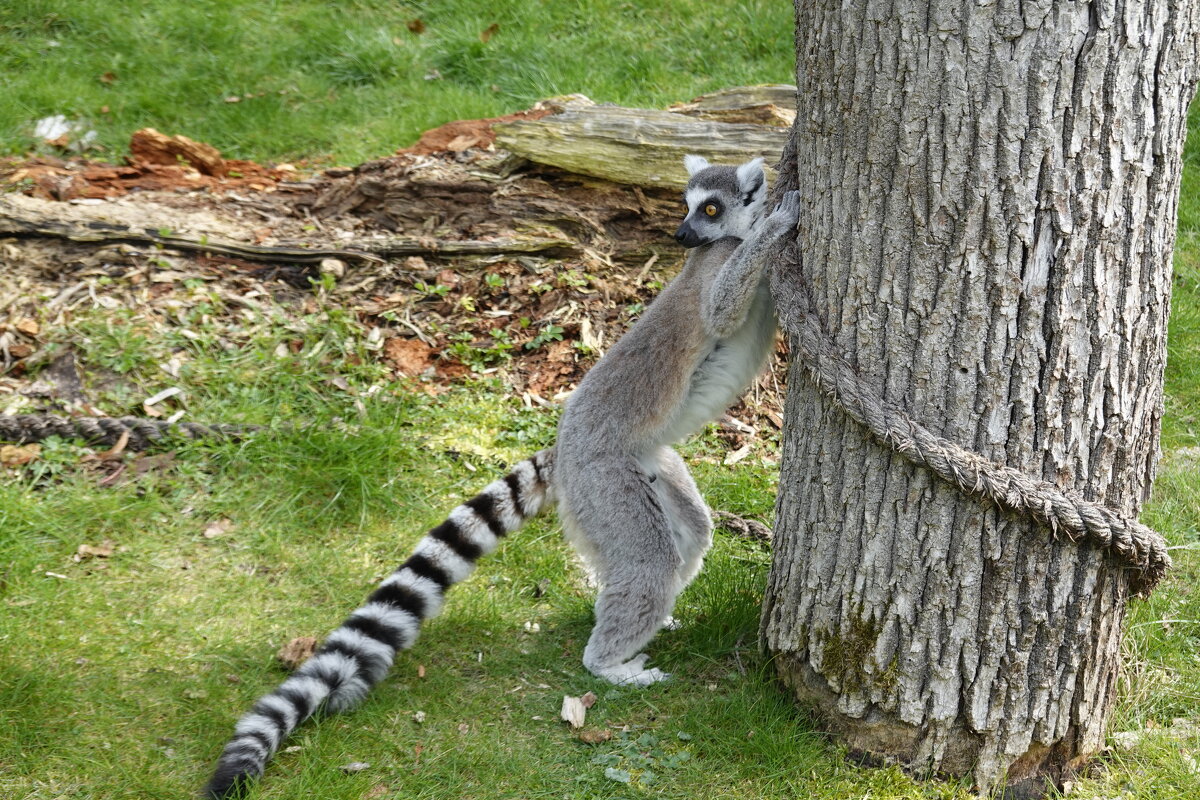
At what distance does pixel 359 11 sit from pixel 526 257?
439cm

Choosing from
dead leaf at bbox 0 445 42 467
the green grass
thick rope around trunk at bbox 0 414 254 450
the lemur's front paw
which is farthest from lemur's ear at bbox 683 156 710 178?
the green grass

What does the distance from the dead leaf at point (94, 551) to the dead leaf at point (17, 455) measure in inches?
25.3

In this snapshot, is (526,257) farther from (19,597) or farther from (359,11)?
(359,11)

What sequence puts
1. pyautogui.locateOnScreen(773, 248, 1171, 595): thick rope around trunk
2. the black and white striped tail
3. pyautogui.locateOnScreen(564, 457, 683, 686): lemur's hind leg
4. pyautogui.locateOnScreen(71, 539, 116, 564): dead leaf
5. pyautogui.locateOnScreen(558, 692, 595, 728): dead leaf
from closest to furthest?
pyautogui.locateOnScreen(773, 248, 1171, 595): thick rope around trunk
the black and white striped tail
pyautogui.locateOnScreen(558, 692, 595, 728): dead leaf
pyautogui.locateOnScreen(564, 457, 683, 686): lemur's hind leg
pyautogui.locateOnScreen(71, 539, 116, 564): dead leaf

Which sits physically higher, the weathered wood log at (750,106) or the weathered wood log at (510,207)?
the weathered wood log at (750,106)

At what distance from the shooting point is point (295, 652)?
134 inches

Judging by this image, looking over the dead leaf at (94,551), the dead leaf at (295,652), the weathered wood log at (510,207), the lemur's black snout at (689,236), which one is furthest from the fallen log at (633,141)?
the dead leaf at (295,652)

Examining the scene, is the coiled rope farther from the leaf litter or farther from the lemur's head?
the leaf litter

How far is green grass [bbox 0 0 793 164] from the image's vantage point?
7270 mm

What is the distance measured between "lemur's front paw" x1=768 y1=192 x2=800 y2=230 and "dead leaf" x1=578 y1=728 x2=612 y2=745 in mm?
1628

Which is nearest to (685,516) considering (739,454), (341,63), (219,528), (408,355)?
(739,454)

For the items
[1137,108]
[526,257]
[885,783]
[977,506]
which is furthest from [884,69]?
[526,257]

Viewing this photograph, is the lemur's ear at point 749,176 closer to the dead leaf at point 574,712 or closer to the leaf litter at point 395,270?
the leaf litter at point 395,270

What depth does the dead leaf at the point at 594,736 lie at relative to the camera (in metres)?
3.10
